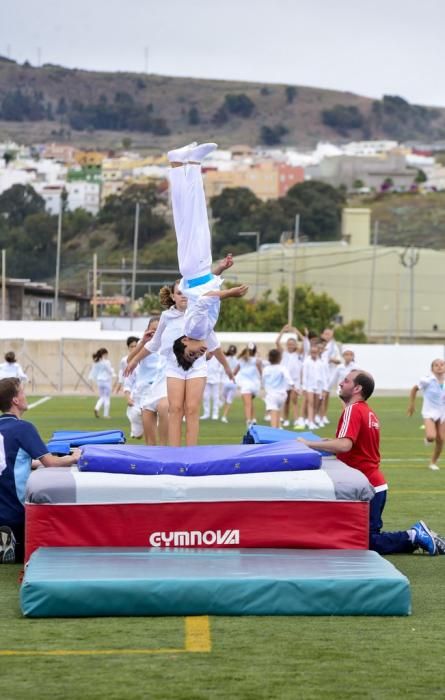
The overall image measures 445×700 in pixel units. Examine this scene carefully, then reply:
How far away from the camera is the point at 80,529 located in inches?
388

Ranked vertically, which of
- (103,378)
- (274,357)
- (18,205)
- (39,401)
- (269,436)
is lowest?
(39,401)

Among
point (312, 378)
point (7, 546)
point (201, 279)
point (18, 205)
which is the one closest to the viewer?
point (7, 546)

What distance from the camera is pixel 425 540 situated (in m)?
11.2

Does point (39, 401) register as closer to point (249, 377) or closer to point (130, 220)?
point (249, 377)

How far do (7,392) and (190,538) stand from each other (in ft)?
5.80

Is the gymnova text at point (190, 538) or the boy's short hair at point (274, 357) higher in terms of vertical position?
the gymnova text at point (190, 538)

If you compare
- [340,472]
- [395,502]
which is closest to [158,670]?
[340,472]

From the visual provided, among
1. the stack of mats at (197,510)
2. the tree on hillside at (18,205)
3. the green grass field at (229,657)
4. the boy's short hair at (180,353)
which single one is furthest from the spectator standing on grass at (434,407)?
the tree on hillside at (18,205)

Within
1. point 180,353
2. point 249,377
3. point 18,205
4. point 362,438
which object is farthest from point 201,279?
point 18,205

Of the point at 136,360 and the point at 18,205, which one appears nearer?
the point at 136,360

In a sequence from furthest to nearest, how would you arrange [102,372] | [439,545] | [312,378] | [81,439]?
1. [102,372]
2. [312,378]
3. [81,439]
4. [439,545]

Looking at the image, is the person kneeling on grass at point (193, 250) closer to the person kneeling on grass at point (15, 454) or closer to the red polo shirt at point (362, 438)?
the red polo shirt at point (362, 438)

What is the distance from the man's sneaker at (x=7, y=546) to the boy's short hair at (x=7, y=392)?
0.92m

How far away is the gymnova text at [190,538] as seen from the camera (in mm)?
9969
